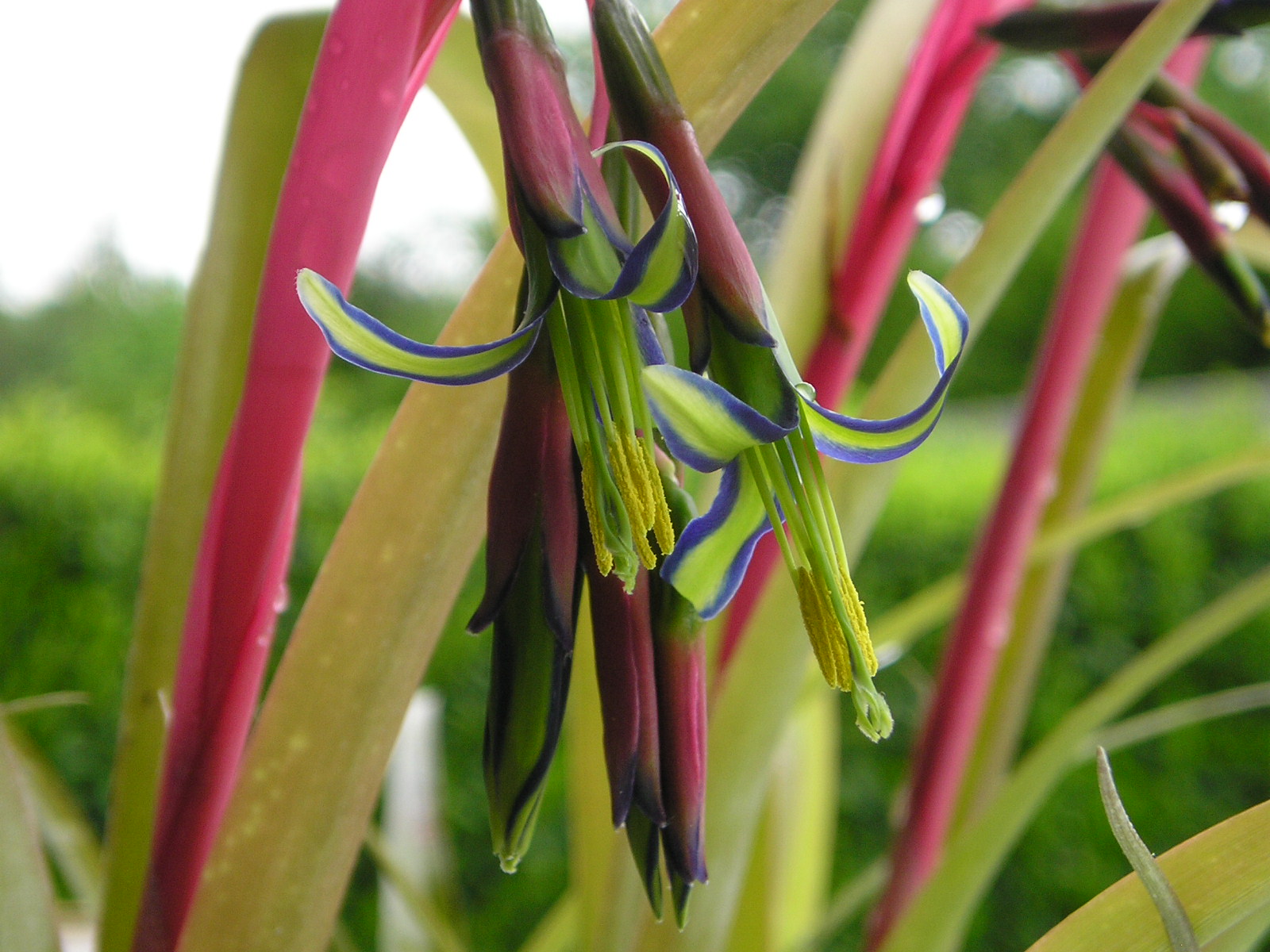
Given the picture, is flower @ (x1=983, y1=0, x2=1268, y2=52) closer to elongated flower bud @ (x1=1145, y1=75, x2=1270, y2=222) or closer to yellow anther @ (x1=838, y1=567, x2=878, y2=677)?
elongated flower bud @ (x1=1145, y1=75, x2=1270, y2=222)

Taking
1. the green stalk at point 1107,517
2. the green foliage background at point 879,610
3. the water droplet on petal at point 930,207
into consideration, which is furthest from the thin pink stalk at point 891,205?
the green foliage background at point 879,610

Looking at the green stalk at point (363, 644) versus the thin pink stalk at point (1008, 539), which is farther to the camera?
the thin pink stalk at point (1008, 539)

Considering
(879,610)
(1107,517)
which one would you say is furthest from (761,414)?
(879,610)

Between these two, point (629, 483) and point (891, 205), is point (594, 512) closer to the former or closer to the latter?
point (629, 483)

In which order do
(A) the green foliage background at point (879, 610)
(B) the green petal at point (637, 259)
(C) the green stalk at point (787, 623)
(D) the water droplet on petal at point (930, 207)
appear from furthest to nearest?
1. (A) the green foliage background at point (879, 610)
2. (D) the water droplet on petal at point (930, 207)
3. (C) the green stalk at point (787, 623)
4. (B) the green petal at point (637, 259)

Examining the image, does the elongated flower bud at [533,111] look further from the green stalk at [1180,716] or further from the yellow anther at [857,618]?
the green stalk at [1180,716]

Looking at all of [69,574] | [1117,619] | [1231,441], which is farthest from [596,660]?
[1231,441]

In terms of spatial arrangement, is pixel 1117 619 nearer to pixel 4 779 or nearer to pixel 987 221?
pixel 987 221
